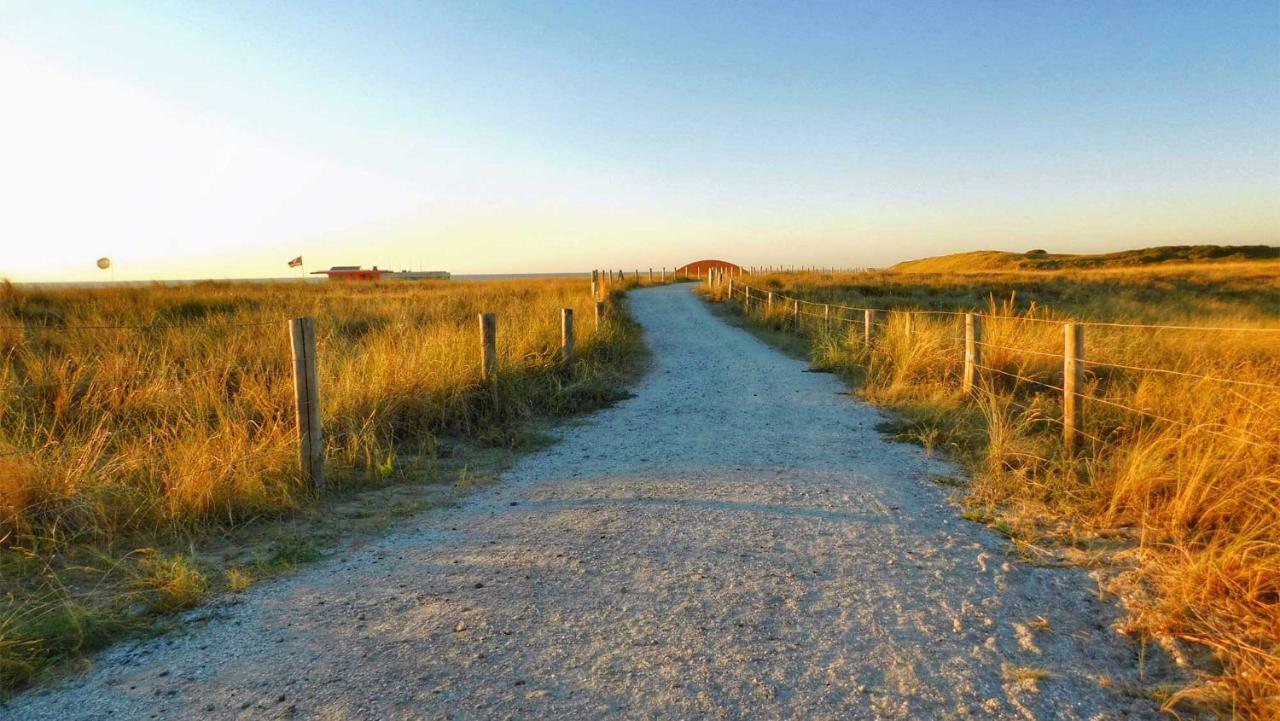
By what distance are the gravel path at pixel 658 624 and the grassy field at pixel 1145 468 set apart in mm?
342

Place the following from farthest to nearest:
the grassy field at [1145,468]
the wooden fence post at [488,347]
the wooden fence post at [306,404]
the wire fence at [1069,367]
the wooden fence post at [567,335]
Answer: the wooden fence post at [567,335] < the wooden fence post at [488,347] < the wooden fence post at [306,404] < the wire fence at [1069,367] < the grassy field at [1145,468]

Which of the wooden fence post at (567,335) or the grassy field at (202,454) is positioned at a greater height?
the wooden fence post at (567,335)

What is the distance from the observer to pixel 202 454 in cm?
516

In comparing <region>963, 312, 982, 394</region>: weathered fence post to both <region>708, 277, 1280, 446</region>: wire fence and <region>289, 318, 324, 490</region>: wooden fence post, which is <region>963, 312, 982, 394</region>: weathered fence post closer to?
<region>708, 277, 1280, 446</region>: wire fence

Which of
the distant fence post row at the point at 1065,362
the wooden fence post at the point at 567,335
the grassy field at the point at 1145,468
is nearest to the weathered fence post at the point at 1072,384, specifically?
the distant fence post row at the point at 1065,362

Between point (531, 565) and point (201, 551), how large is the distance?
2175 mm

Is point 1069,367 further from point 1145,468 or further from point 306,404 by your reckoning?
point 306,404

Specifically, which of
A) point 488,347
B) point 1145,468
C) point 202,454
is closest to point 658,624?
point 1145,468

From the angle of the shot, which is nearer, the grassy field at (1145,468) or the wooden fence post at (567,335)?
the grassy field at (1145,468)

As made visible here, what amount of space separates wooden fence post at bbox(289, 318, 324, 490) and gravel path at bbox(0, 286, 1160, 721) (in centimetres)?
116

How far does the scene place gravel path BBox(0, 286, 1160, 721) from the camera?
275 centimetres

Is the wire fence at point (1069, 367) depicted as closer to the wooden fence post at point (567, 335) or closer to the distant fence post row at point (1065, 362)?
the distant fence post row at point (1065, 362)

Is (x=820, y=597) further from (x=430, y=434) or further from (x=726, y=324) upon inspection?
(x=726, y=324)

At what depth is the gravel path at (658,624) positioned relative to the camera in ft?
9.04
